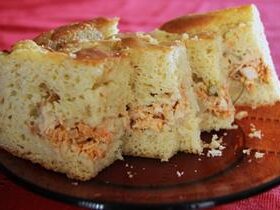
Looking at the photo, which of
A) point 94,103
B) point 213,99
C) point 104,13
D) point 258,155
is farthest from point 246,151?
point 104,13

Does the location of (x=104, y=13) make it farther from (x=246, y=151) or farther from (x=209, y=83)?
(x=246, y=151)

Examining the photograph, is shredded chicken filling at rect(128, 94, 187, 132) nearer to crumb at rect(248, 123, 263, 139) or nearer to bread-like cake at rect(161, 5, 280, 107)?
crumb at rect(248, 123, 263, 139)

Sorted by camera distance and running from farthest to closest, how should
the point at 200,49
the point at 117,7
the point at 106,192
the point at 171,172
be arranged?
the point at 117,7, the point at 200,49, the point at 171,172, the point at 106,192

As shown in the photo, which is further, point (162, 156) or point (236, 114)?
point (236, 114)

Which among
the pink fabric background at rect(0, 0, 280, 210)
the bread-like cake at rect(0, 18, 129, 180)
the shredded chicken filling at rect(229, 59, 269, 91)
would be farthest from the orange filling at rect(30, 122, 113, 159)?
the pink fabric background at rect(0, 0, 280, 210)

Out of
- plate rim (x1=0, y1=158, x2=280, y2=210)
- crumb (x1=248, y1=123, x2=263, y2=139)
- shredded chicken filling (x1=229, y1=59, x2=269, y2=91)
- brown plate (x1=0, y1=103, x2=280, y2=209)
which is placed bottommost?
plate rim (x1=0, y1=158, x2=280, y2=210)

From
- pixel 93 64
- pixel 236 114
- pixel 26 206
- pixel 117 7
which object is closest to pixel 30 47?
pixel 93 64

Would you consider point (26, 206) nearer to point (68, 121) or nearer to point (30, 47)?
point (68, 121)

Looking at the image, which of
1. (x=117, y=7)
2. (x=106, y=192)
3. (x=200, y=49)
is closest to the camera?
(x=106, y=192)
